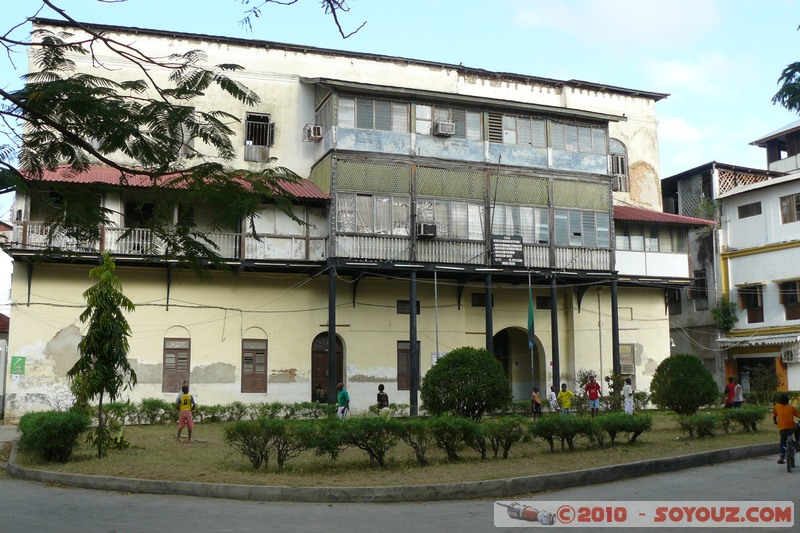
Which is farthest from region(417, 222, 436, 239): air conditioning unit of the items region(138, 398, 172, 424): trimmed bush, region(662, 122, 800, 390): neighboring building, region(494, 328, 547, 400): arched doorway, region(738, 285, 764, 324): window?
region(738, 285, 764, 324): window

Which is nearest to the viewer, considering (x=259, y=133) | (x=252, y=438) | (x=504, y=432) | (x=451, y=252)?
(x=252, y=438)

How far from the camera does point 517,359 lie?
1260 inches

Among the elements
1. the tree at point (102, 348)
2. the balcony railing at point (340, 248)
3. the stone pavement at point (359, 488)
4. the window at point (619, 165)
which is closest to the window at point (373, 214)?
the balcony railing at point (340, 248)

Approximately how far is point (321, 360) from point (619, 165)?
48.0 feet

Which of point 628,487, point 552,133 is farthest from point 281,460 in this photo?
point 552,133

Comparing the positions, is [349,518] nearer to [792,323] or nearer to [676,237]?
[676,237]

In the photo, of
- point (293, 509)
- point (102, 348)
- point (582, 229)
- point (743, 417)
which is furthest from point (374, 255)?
point (293, 509)

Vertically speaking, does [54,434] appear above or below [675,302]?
below

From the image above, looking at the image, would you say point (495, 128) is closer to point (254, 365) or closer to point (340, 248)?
point (340, 248)

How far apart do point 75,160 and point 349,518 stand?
5.02 m

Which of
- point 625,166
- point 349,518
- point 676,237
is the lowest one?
point 349,518

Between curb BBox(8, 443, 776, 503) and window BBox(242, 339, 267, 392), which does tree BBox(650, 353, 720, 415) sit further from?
window BBox(242, 339, 267, 392)

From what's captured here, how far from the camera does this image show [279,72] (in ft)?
92.0

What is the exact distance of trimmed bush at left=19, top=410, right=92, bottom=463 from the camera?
537 inches
